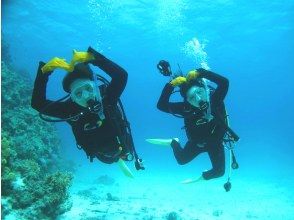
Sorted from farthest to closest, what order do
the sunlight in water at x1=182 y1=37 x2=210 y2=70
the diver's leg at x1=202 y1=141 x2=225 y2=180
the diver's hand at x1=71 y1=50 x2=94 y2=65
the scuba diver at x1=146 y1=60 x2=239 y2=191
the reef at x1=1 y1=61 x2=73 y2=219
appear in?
the sunlight in water at x1=182 y1=37 x2=210 y2=70, the reef at x1=1 y1=61 x2=73 y2=219, the diver's leg at x1=202 y1=141 x2=225 y2=180, the scuba diver at x1=146 y1=60 x2=239 y2=191, the diver's hand at x1=71 y1=50 x2=94 y2=65

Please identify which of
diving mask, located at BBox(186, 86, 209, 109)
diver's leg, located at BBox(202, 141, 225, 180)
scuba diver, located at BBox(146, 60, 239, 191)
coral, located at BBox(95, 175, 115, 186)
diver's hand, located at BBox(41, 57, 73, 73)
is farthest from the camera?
coral, located at BBox(95, 175, 115, 186)

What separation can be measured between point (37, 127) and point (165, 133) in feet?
→ 452

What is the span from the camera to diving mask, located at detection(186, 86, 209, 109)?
7.49 metres

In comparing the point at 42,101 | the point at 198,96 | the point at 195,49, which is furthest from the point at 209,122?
the point at 195,49

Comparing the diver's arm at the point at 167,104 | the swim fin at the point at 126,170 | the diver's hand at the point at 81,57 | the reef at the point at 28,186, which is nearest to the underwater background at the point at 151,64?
the reef at the point at 28,186

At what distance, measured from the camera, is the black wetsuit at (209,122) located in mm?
7797

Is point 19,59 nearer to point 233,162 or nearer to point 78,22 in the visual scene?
point 78,22

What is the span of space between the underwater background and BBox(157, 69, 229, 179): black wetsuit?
13.5ft

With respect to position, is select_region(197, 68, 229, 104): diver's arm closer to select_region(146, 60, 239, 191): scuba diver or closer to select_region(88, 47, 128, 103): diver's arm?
select_region(146, 60, 239, 191): scuba diver

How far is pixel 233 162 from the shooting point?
27.1 feet

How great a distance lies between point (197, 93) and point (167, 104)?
1.03 meters

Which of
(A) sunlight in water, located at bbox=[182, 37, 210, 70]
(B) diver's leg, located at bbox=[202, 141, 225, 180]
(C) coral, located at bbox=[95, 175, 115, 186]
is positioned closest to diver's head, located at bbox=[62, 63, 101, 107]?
(B) diver's leg, located at bbox=[202, 141, 225, 180]

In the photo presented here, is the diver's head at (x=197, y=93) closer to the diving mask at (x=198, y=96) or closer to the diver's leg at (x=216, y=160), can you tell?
the diving mask at (x=198, y=96)

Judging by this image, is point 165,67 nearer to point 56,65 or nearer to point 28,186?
point 56,65
